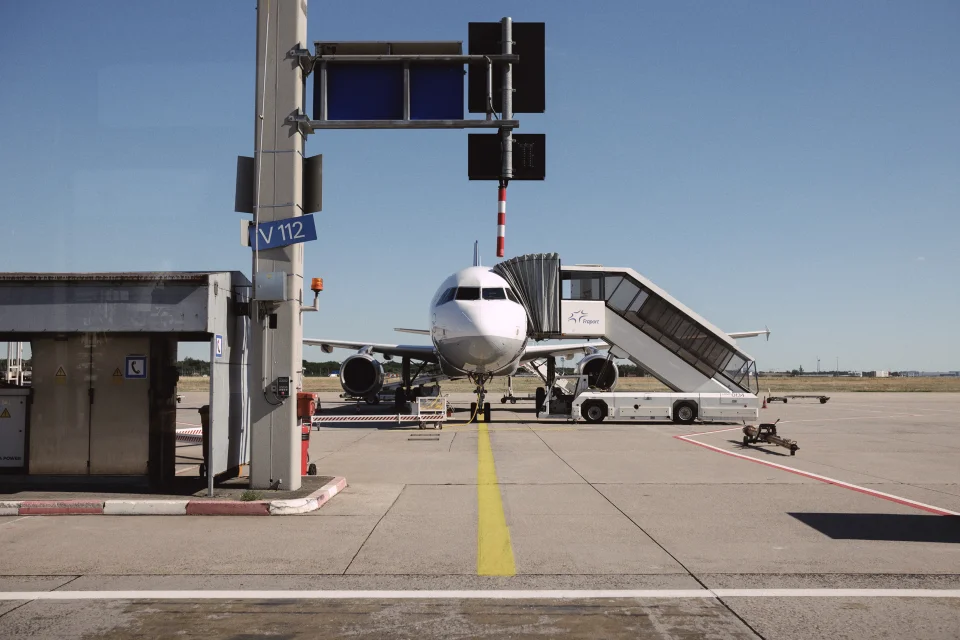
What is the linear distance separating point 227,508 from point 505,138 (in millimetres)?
5510

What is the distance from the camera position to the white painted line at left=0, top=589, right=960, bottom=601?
513 cm

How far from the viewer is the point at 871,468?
12.5m

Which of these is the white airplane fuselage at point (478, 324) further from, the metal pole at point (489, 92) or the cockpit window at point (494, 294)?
the metal pole at point (489, 92)

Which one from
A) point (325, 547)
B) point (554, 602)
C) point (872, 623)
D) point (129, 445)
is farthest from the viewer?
point (129, 445)

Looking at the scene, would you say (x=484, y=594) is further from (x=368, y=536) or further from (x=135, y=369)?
(x=135, y=369)

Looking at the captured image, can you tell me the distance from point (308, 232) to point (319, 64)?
94.3 inches

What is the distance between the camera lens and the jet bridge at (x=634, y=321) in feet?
79.0

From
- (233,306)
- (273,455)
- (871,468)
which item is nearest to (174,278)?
(233,306)

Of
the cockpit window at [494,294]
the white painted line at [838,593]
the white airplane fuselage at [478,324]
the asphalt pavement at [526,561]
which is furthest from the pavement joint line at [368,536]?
the cockpit window at [494,294]

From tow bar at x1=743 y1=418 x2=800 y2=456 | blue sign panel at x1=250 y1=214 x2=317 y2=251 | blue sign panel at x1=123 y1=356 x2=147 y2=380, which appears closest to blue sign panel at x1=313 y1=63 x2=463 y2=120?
blue sign panel at x1=250 y1=214 x2=317 y2=251

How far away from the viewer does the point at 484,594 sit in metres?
5.22

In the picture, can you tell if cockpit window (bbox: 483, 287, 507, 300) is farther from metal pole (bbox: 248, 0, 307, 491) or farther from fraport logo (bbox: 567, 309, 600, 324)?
metal pole (bbox: 248, 0, 307, 491)

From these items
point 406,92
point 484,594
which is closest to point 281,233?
point 406,92

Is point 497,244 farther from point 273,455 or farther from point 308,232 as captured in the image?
point 273,455
